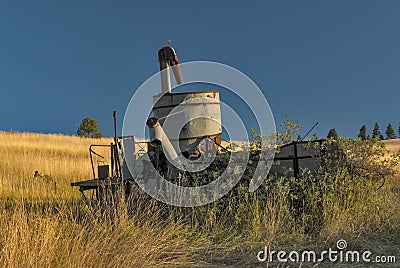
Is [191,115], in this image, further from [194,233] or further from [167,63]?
[194,233]

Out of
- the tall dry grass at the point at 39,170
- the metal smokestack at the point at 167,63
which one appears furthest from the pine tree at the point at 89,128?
the metal smokestack at the point at 167,63

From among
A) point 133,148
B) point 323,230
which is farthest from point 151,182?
point 323,230

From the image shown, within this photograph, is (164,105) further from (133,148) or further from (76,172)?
(76,172)

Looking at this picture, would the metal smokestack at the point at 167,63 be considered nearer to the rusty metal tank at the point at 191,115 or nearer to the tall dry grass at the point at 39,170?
the rusty metal tank at the point at 191,115

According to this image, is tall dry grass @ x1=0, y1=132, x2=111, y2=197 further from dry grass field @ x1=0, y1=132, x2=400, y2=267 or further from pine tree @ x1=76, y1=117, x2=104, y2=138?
pine tree @ x1=76, y1=117, x2=104, y2=138

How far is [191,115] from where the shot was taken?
8828 millimetres

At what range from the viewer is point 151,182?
717 centimetres
